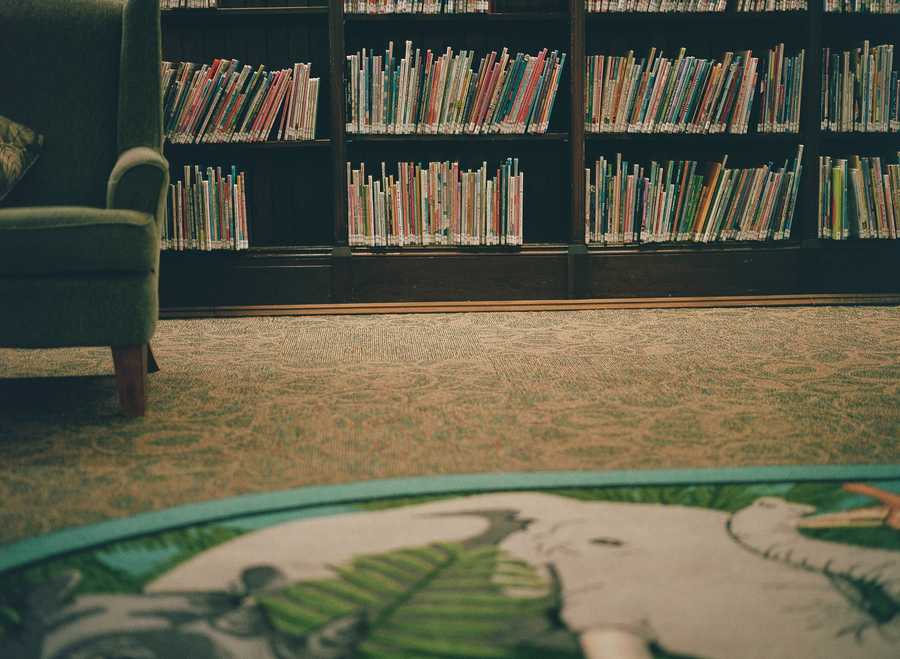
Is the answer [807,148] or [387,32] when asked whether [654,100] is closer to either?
[807,148]

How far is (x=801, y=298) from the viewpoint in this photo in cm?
319

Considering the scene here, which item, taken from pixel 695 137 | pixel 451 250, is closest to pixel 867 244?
pixel 695 137

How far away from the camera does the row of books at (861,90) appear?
317 cm

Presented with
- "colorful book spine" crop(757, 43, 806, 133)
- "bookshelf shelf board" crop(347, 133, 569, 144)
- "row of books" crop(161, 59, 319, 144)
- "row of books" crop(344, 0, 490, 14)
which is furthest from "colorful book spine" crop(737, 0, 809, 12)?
"row of books" crop(161, 59, 319, 144)

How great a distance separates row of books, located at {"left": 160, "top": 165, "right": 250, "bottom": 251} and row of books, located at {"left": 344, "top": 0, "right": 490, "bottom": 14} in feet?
2.15

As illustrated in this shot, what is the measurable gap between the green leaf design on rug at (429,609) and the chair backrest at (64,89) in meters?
1.60

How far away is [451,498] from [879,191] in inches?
96.8

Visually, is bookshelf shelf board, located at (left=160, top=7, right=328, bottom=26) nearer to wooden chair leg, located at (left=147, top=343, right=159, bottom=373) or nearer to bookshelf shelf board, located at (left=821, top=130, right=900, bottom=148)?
wooden chair leg, located at (left=147, top=343, right=159, bottom=373)

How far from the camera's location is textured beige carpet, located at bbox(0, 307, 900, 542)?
152 cm

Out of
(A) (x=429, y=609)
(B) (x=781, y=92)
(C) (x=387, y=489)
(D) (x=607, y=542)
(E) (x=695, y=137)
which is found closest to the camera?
(A) (x=429, y=609)

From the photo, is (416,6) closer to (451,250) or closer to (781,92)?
(451,250)

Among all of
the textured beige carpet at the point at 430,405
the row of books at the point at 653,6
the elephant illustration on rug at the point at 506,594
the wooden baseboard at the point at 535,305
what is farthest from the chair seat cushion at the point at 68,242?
the row of books at the point at 653,6

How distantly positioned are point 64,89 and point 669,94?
6.05 ft

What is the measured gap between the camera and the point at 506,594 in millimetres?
A: 1022
